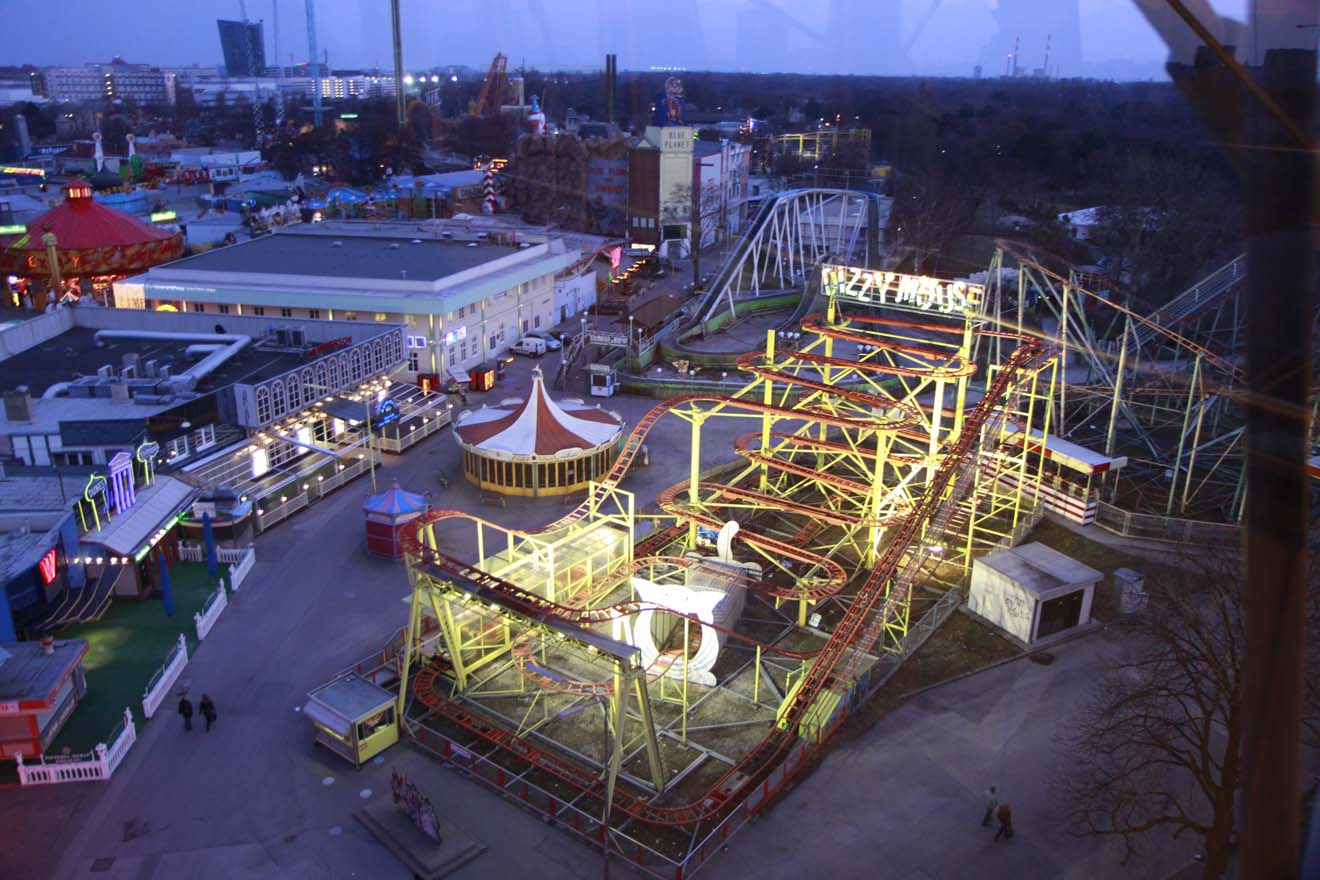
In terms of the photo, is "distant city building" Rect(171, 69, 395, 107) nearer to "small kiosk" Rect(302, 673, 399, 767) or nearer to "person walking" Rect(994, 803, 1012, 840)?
"small kiosk" Rect(302, 673, 399, 767)

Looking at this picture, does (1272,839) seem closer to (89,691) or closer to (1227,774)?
(1227,774)

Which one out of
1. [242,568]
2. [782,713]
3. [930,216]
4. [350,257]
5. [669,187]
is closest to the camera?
[782,713]

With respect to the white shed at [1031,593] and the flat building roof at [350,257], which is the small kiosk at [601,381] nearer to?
the flat building roof at [350,257]

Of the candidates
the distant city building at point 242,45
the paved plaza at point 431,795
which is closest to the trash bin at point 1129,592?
the paved plaza at point 431,795

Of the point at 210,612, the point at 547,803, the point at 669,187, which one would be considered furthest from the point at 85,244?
the point at 547,803

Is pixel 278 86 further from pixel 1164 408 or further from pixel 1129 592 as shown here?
pixel 1129 592

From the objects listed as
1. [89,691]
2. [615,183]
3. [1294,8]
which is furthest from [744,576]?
[615,183]

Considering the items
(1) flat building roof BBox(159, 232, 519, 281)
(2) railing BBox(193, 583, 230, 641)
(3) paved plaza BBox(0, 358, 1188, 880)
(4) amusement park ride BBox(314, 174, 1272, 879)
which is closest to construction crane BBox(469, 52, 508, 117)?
(1) flat building roof BBox(159, 232, 519, 281)
